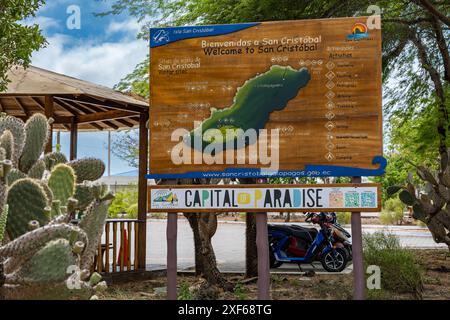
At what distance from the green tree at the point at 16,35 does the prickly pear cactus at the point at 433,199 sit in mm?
6262

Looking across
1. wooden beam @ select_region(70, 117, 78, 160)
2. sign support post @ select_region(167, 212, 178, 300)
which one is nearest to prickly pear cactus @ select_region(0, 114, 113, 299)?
sign support post @ select_region(167, 212, 178, 300)

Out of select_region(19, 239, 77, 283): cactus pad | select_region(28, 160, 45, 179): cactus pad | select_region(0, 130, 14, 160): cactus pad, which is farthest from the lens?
select_region(28, 160, 45, 179): cactus pad

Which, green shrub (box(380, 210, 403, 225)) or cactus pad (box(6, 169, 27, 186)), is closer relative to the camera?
cactus pad (box(6, 169, 27, 186))

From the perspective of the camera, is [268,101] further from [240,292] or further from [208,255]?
[208,255]

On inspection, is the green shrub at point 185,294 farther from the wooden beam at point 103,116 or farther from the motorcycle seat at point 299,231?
the wooden beam at point 103,116

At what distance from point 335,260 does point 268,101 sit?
5.40m

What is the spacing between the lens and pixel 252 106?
693cm

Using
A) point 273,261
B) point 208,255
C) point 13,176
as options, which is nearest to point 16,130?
point 13,176

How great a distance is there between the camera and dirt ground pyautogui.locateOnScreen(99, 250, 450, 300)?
869 centimetres

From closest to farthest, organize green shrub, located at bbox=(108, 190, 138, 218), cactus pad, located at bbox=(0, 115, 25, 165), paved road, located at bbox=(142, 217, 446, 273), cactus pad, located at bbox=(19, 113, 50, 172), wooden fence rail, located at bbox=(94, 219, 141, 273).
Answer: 1. cactus pad, located at bbox=(0, 115, 25, 165)
2. cactus pad, located at bbox=(19, 113, 50, 172)
3. wooden fence rail, located at bbox=(94, 219, 141, 273)
4. paved road, located at bbox=(142, 217, 446, 273)
5. green shrub, located at bbox=(108, 190, 138, 218)

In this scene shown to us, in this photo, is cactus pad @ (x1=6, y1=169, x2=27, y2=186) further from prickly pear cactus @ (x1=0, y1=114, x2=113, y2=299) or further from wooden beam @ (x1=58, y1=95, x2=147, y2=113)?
wooden beam @ (x1=58, y1=95, x2=147, y2=113)

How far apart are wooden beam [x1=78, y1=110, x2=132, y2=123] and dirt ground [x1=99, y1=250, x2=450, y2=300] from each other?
3.15m

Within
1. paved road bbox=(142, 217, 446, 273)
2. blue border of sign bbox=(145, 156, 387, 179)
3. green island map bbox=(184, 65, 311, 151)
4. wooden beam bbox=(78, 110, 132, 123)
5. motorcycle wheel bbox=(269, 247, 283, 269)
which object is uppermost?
wooden beam bbox=(78, 110, 132, 123)
